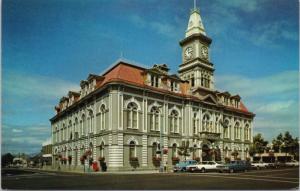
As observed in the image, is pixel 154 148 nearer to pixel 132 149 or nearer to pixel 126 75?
pixel 132 149

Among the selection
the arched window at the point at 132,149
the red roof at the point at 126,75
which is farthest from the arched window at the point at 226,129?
the arched window at the point at 132,149

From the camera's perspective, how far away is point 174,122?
39.1 meters

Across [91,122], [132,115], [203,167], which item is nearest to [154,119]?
[132,115]

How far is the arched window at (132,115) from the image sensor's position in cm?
3456

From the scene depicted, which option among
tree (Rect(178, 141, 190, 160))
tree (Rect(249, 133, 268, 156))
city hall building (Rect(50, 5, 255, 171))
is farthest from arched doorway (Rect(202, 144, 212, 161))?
tree (Rect(249, 133, 268, 156))

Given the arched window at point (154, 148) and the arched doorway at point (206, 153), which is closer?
the arched window at point (154, 148)

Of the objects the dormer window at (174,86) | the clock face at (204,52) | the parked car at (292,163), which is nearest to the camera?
the parked car at (292,163)

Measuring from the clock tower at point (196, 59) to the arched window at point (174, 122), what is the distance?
5000mm

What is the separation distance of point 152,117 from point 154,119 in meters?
0.33

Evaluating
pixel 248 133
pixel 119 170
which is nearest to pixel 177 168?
pixel 119 170

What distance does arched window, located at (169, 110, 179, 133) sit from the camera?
3864 centimetres

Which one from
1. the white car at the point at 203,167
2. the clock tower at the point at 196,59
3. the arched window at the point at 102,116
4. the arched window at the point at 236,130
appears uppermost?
the clock tower at the point at 196,59

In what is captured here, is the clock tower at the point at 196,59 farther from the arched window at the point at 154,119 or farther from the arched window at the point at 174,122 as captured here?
the arched window at the point at 154,119

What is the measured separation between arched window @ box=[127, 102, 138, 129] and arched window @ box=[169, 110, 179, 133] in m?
4.73
